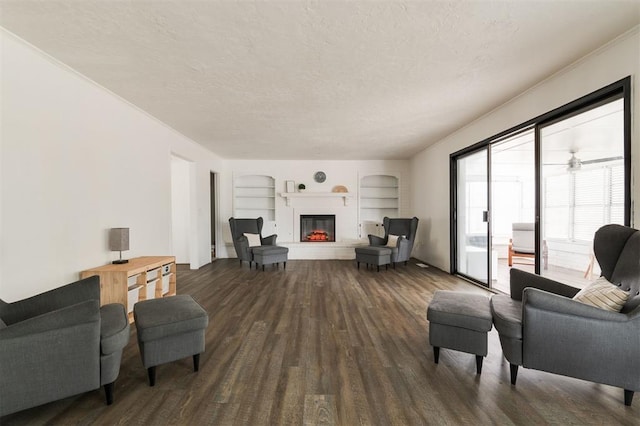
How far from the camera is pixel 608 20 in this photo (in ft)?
6.43

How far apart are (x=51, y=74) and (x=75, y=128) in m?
0.47

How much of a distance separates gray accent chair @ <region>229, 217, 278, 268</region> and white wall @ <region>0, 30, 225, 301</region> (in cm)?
211

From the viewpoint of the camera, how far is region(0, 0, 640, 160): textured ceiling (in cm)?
181

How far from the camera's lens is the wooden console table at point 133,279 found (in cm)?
267

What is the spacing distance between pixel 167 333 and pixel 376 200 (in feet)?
20.5

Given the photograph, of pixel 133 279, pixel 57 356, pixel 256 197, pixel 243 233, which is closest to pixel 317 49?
pixel 57 356

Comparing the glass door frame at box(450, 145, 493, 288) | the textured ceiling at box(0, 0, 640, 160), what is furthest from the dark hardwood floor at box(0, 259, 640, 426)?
the textured ceiling at box(0, 0, 640, 160)

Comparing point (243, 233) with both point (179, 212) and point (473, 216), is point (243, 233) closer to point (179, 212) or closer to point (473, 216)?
point (179, 212)

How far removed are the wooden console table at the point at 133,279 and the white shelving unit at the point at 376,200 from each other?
16.0 feet

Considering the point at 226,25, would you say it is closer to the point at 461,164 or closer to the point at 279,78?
the point at 279,78

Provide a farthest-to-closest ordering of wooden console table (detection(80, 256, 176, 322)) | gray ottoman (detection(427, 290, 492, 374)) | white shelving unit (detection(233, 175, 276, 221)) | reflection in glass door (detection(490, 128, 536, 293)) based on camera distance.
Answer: white shelving unit (detection(233, 175, 276, 221))
reflection in glass door (detection(490, 128, 536, 293))
wooden console table (detection(80, 256, 176, 322))
gray ottoman (detection(427, 290, 492, 374))

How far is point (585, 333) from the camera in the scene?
1655 mm

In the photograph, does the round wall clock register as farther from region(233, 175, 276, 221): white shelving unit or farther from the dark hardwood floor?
the dark hardwood floor

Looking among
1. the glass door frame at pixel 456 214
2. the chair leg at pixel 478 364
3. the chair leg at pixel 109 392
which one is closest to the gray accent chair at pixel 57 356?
the chair leg at pixel 109 392
